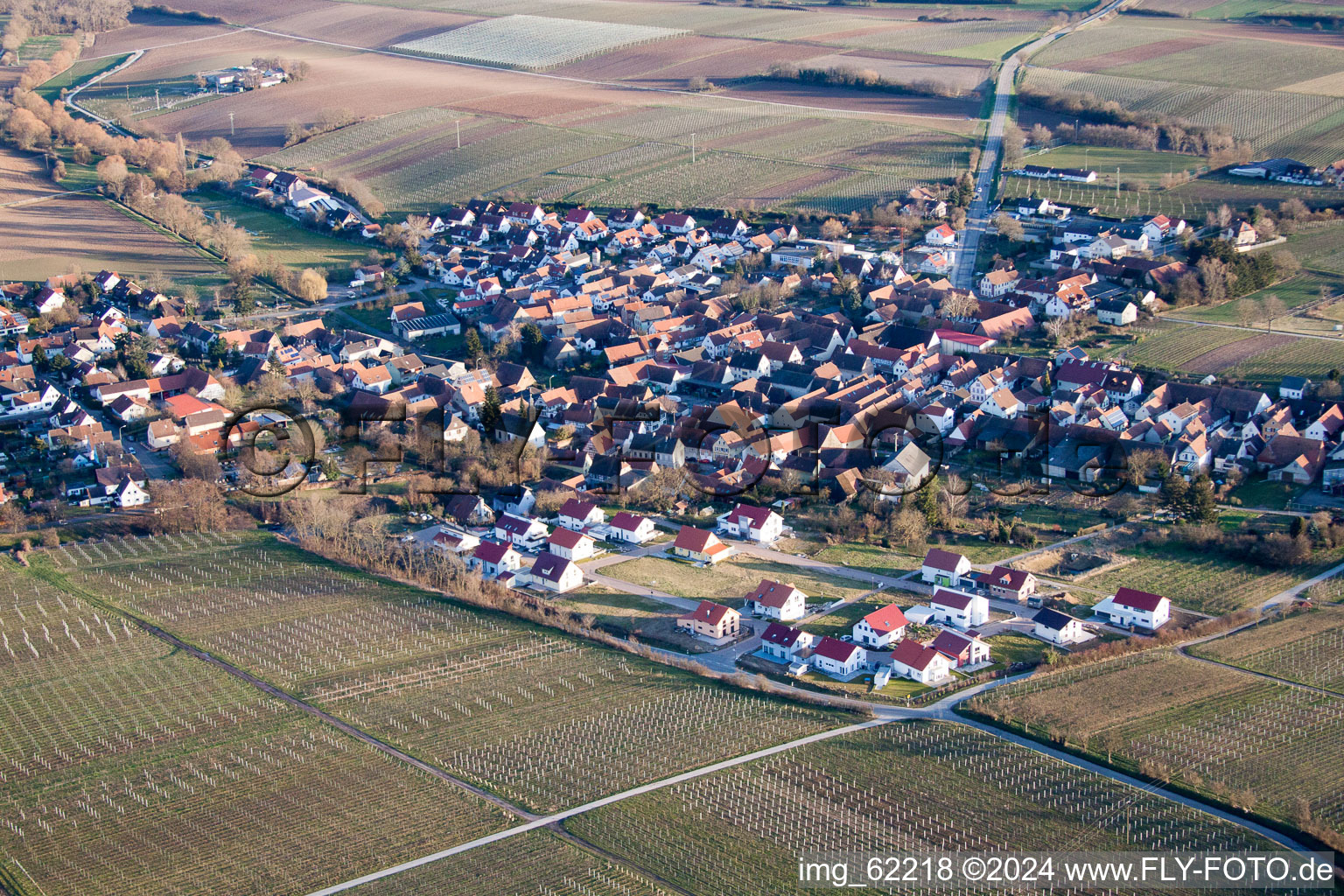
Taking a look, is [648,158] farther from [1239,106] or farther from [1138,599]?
[1138,599]

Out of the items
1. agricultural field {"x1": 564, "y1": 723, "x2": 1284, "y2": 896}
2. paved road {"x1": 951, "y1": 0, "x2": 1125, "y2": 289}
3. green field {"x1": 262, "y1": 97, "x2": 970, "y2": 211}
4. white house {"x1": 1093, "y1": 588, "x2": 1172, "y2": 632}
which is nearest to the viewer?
agricultural field {"x1": 564, "y1": 723, "x2": 1284, "y2": 896}

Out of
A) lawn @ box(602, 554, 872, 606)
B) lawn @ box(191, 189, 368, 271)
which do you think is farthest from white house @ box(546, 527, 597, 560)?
lawn @ box(191, 189, 368, 271)

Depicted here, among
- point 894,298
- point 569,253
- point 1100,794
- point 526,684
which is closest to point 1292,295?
point 894,298

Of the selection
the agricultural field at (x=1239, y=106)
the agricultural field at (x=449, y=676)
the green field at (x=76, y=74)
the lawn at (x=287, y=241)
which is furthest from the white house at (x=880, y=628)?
the green field at (x=76, y=74)

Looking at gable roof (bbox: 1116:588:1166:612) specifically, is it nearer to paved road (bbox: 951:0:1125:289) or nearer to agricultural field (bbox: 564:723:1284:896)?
agricultural field (bbox: 564:723:1284:896)

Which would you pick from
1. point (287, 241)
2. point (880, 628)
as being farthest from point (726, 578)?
point (287, 241)

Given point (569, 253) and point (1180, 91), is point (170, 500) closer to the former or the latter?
point (569, 253)
